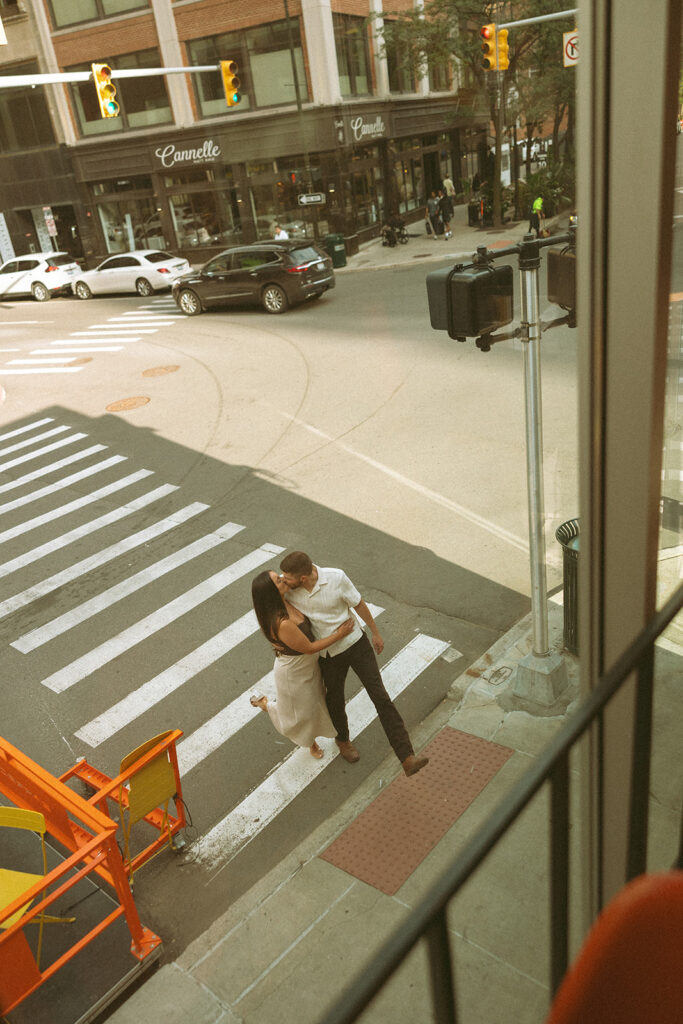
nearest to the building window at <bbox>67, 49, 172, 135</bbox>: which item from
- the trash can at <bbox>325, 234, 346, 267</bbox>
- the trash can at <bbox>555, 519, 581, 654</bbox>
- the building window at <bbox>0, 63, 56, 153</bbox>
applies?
the building window at <bbox>0, 63, 56, 153</bbox>

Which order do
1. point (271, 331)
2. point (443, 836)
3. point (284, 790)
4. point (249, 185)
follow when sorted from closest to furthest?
point (443, 836) → point (284, 790) → point (271, 331) → point (249, 185)

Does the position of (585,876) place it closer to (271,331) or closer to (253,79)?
(271,331)

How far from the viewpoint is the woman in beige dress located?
16.4 feet

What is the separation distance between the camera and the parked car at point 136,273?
25.8m

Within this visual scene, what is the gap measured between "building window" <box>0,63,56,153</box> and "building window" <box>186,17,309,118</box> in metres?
7.48

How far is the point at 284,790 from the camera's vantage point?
215 inches

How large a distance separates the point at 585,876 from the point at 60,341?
838 inches

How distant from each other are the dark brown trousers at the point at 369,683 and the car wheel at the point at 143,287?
76.5 feet

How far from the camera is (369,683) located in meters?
5.23

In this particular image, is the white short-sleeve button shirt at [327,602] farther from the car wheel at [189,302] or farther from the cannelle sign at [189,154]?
the cannelle sign at [189,154]

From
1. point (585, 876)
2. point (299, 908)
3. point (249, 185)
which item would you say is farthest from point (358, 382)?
point (249, 185)

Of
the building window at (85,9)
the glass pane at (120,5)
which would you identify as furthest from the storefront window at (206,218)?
the building window at (85,9)

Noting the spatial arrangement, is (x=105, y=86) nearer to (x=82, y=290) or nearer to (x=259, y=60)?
(x=82, y=290)

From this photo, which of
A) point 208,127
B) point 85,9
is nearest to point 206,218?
point 208,127
